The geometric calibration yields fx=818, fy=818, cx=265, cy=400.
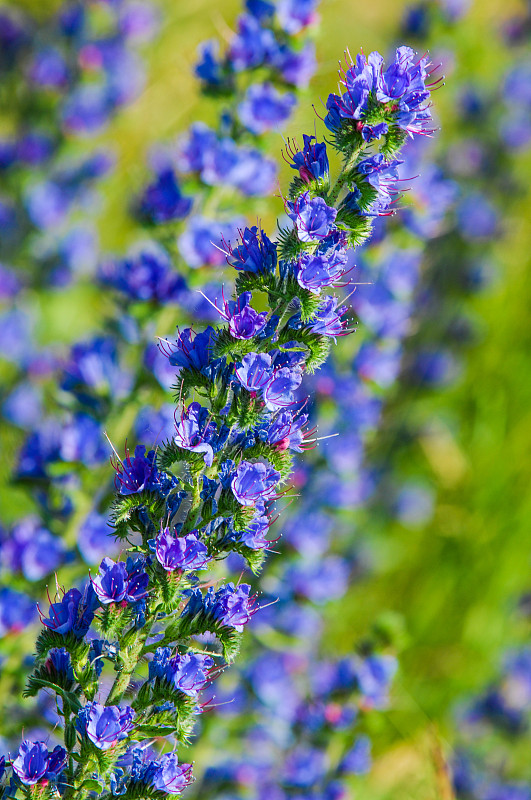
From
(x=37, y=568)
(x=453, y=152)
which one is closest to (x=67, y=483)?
(x=37, y=568)

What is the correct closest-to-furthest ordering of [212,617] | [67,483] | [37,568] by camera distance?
[212,617], [37,568], [67,483]

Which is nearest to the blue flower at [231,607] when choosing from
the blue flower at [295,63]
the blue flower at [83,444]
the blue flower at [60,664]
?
the blue flower at [60,664]

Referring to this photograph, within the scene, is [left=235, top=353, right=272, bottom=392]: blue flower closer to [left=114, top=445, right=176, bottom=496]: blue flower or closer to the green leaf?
[left=114, top=445, right=176, bottom=496]: blue flower

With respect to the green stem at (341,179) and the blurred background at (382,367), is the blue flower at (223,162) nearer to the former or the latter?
the blurred background at (382,367)

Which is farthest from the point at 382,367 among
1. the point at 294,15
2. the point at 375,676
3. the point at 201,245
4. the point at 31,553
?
the point at 31,553

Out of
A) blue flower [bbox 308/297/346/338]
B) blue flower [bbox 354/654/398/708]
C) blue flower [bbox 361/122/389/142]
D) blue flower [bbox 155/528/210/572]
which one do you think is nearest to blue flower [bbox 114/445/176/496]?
blue flower [bbox 155/528/210/572]

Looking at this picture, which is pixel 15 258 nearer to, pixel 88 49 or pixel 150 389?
pixel 88 49

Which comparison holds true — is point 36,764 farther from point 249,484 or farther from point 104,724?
point 249,484

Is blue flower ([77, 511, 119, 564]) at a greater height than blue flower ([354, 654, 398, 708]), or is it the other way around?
blue flower ([77, 511, 119, 564])
